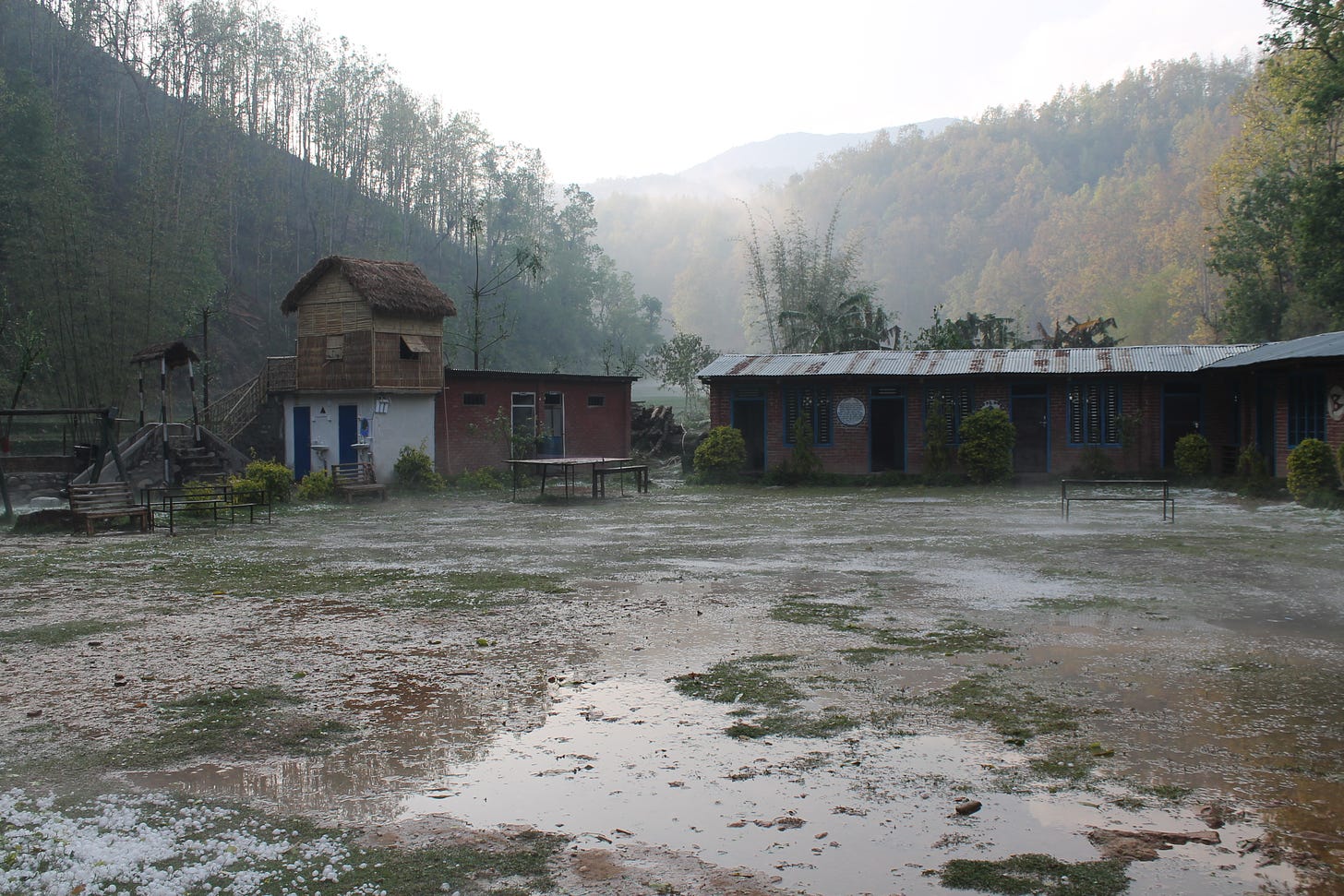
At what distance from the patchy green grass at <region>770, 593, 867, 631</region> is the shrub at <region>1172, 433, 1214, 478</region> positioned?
672 inches

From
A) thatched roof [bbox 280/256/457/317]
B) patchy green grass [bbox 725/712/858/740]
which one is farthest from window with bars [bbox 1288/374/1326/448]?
thatched roof [bbox 280/256/457/317]

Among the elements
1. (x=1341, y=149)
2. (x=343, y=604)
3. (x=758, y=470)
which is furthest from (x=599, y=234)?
(x=343, y=604)

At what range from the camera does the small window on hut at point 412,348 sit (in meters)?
26.1

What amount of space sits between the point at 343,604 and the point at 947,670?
5.77m

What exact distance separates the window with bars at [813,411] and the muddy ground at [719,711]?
14.0 m

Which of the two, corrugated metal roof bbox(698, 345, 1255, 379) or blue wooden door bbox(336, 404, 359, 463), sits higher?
corrugated metal roof bbox(698, 345, 1255, 379)

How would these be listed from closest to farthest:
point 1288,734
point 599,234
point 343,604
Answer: point 1288,734 < point 343,604 < point 599,234

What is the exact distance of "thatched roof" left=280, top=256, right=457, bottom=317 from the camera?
2566 cm

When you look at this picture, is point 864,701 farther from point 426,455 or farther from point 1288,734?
point 426,455

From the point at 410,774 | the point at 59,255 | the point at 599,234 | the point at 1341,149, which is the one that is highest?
the point at 599,234

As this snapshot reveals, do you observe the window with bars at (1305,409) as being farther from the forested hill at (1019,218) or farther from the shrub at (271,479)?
the forested hill at (1019,218)

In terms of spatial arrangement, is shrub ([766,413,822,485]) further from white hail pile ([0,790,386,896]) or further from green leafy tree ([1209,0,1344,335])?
white hail pile ([0,790,386,896])

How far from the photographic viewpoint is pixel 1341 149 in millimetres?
47062

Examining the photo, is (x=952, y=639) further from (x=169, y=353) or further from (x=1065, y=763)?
(x=169, y=353)
